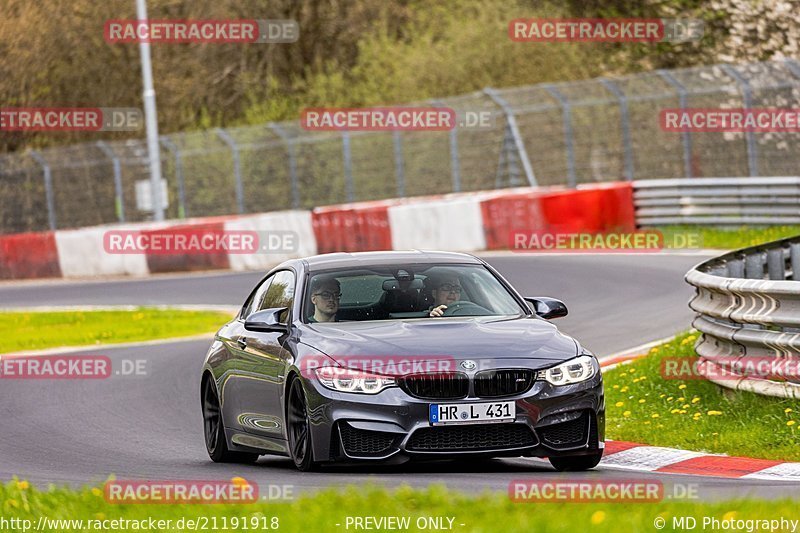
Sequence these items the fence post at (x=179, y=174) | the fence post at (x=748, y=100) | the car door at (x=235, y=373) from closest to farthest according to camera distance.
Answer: the car door at (x=235, y=373) < the fence post at (x=748, y=100) < the fence post at (x=179, y=174)

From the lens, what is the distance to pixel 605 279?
23.2 metres

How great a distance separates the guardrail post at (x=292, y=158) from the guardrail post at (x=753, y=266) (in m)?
22.4

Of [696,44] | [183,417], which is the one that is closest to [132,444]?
[183,417]

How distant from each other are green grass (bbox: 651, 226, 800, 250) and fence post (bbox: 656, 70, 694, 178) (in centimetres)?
212

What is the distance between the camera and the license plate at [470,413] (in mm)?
9641

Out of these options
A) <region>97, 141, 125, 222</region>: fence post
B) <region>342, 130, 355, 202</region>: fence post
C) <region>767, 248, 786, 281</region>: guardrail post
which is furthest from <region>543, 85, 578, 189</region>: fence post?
<region>767, 248, 786, 281</region>: guardrail post

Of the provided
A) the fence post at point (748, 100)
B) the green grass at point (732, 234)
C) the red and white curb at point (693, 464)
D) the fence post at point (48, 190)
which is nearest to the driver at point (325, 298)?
the red and white curb at point (693, 464)

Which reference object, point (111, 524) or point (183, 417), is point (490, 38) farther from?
point (111, 524)

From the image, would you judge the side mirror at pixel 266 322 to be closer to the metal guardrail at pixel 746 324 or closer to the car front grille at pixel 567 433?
the car front grille at pixel 567 433

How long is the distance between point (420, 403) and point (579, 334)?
8.76m

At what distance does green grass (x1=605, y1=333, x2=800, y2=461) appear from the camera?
11.1 meters

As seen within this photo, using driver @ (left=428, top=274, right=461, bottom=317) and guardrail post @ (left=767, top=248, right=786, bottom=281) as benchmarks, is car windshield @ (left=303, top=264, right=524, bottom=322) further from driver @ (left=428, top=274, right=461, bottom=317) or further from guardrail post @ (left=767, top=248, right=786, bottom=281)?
guardrail post @ (left=767, top=248, right=786, bottom=281)

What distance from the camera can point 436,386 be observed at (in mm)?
9742

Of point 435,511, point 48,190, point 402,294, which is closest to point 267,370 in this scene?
point 402,294
